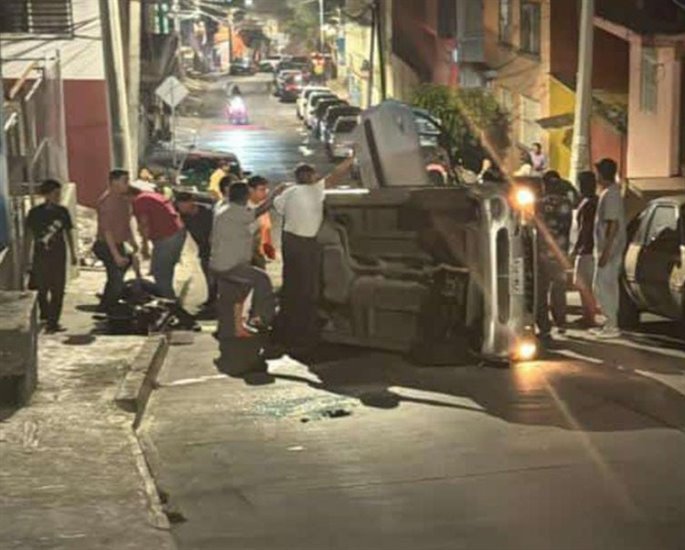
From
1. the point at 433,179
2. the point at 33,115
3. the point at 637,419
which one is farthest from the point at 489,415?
the point at 33,115

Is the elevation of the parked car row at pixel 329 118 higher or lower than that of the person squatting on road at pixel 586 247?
lower

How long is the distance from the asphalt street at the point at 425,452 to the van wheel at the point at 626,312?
1.18 meters

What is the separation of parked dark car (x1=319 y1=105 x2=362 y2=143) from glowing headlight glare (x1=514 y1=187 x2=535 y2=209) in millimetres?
34956

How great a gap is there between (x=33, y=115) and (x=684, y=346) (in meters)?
10.2

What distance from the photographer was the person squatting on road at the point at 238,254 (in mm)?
12297

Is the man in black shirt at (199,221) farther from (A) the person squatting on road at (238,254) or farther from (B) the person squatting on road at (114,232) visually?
(A) the person squatting on road at (238,254)

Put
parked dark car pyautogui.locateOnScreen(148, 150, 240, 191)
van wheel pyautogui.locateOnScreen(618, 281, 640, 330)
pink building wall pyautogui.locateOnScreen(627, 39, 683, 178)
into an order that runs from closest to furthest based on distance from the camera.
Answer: van wheel pyautogui.locateOnScreen(618, 281, 640, 330), pink building wall pyautogui.locateOnScreen(627, 39, 683, 178), parked dark car pyautogui.locateOnScreen(148, 150, 240, 191)

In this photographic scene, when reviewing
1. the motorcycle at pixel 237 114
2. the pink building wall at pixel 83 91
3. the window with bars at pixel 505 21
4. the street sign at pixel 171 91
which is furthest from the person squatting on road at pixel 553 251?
the motorcycle at pixel 237 114

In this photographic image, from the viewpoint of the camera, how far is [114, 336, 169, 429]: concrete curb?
9.61 metres

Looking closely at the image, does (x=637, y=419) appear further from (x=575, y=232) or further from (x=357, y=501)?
(x=575, y=232)

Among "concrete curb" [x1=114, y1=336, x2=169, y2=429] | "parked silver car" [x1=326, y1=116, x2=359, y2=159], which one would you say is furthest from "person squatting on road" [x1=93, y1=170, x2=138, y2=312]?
"parked silver car" [x1=326, y1=116, x2=359, y2=159]

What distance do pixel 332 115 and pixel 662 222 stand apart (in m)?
35.0

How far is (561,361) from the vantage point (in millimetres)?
11609

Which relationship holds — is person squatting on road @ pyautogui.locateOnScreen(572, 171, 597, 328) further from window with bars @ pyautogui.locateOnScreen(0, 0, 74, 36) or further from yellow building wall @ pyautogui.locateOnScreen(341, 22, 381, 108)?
yellow building wall @ pyautogui.locateOnScreen(341, 22, 381, 108)
